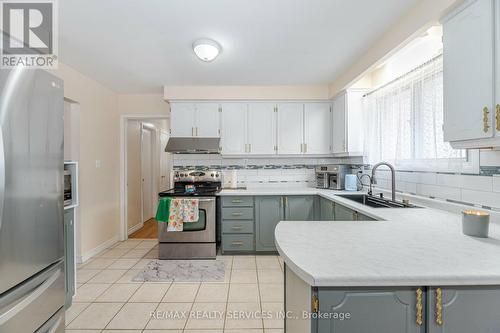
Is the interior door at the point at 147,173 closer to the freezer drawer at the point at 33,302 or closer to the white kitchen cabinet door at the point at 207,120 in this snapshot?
the white kitchen cabinet door at the point at 207,120

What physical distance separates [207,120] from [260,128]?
80 centimetres

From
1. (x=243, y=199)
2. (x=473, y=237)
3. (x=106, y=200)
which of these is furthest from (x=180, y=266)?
(x=473, y=237)

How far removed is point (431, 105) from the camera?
2176 millimetres

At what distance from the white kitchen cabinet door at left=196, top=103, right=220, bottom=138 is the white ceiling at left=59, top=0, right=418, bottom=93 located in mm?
517

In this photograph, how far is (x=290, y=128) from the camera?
12.2 feet

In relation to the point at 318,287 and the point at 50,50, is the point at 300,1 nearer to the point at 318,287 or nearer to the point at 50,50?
the point at 318,287

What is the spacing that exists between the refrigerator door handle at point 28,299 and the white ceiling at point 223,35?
183 centimetres

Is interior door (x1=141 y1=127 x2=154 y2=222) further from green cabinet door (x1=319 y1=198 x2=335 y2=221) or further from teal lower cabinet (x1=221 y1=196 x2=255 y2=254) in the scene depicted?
green cabinet door (x1=319 y1=198 x2=335 y2=221)

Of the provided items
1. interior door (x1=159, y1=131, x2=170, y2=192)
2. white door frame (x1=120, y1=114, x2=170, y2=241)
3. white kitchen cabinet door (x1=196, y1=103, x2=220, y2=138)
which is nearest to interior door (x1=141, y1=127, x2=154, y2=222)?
interior door (x1=159, y1=131, x2=170, y2=192)

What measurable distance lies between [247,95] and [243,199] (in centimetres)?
153

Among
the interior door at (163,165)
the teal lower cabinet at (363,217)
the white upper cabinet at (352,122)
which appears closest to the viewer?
the teal lower cabinet at (363,217)

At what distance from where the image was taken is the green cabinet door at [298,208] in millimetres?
3307

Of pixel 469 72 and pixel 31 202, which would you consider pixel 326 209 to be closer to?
pixel 469 72

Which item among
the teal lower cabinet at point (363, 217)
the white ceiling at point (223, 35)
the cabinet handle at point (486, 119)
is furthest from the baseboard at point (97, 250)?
the cabinet handle at point (486, 119)
